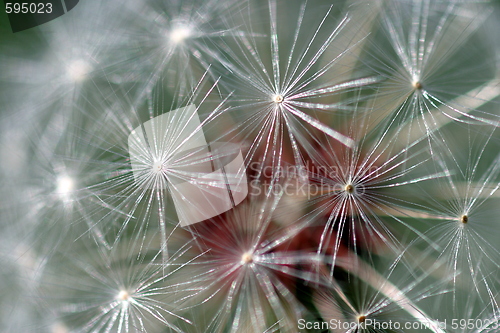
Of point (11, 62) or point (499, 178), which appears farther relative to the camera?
point (11, 62)

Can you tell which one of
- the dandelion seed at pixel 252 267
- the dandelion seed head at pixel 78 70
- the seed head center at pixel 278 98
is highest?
the dandelion seed head at pixel 78 70

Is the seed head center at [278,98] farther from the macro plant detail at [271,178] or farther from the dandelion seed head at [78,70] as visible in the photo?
the dandelion seed head at [78,70]

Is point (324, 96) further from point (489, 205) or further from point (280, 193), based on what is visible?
point (489, 205)

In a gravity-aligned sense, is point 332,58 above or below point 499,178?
above

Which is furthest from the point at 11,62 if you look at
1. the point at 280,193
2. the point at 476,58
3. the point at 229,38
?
the point at 476,58

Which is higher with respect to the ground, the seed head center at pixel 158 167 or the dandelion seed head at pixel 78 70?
the dandelion seed head at pixel 78 70

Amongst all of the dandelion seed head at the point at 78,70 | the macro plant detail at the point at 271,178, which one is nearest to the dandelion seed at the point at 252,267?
the macro plant detail at the point at 271,178

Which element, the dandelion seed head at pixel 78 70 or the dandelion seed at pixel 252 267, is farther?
the dandelion seed head at pixel 78 70

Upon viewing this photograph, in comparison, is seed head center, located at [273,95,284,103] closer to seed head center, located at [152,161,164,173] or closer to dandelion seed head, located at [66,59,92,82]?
seed head center, located at [152,161,164,173]

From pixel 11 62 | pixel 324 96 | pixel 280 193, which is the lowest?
pixel 280 193
